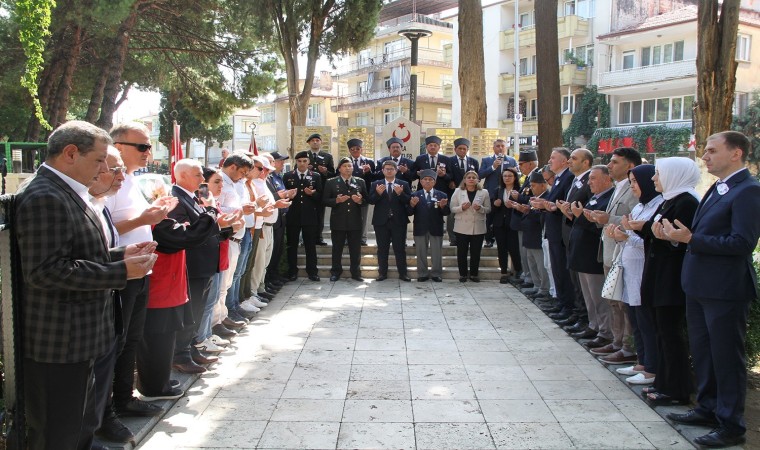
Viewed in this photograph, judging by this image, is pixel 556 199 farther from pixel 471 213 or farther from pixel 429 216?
pixel 429 216

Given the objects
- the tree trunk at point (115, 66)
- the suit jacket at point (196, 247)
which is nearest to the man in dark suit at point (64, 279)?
the suit jacket at point (196, 247)

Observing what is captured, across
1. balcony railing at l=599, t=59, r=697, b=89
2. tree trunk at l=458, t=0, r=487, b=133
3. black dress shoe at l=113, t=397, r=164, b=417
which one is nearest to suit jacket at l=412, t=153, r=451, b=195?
tree trunk at l=458, t=0, r=487, b=133

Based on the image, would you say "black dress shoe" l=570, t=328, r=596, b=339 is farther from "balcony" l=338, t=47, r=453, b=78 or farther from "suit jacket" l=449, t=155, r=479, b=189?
"balcony" l=338, t=47, r=453, b=78

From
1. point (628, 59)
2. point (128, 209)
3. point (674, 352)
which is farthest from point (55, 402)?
point (628, 59)

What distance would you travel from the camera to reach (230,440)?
4.29 m

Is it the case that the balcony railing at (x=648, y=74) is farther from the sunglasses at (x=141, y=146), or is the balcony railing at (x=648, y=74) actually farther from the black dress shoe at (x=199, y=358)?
the sunglasses at (x=141, y=146)

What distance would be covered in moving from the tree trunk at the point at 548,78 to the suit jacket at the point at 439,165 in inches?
66.5

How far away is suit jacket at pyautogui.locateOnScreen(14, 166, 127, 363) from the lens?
2.93 m

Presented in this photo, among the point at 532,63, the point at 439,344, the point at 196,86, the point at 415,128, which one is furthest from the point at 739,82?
the point at 439,344

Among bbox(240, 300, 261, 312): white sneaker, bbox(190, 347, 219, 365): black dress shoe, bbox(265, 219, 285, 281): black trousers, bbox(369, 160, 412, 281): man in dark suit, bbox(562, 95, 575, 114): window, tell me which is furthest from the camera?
bbox(562, 95, 575, 114): window

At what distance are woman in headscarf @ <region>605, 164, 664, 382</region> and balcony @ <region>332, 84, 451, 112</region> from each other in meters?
37.2

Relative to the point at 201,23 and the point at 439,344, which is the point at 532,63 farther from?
the point at 439,344

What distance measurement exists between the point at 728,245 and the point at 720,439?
1.29 metres

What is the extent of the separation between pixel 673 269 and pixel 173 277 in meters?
3.79
